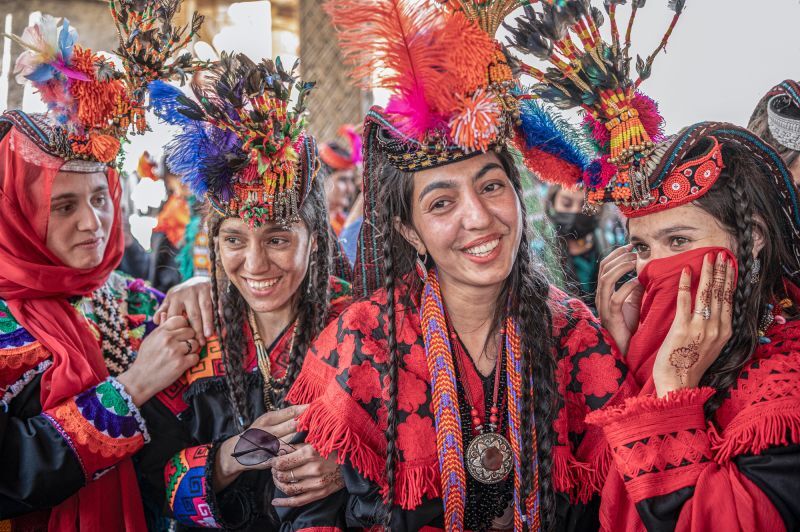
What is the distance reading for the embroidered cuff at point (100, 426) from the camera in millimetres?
2471

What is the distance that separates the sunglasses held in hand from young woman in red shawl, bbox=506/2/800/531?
1.07m

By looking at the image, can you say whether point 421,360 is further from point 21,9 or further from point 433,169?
point 21,9

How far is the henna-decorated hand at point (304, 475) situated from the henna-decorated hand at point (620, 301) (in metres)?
1.07

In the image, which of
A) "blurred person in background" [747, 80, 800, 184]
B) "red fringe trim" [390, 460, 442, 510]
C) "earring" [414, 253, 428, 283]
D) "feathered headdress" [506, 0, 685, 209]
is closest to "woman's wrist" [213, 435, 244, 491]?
"red fringe trim" [390, 460, 442, 510]

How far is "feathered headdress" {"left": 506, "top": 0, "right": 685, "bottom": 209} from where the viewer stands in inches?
82.0

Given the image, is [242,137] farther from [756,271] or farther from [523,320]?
[756,271]

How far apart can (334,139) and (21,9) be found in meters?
3.20

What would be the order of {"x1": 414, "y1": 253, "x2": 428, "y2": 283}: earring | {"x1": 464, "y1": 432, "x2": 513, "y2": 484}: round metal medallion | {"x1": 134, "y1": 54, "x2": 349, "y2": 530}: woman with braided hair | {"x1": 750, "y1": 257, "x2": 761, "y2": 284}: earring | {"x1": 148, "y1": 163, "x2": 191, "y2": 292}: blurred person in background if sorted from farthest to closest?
{"x1": 148, "y1": 163, "x2": 191, "y2": 292}: blurred person in background
{"x1": 134, "y1": 54, "x2": 349, "y2": 530}: woman with braided hair
{"x1": 414, "y1": 253, "x2": 428, "y2": 283}: earring
{"x1": 464, "y1": 432, "x2": 513, "y2": 484}: round metal medallion
{"x1": 750, "y1": 257, "x2": 761, "y2": 284}: earring

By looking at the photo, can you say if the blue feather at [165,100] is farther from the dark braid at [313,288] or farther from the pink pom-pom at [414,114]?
the pink pom-pom at [414,114]

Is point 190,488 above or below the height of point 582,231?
below

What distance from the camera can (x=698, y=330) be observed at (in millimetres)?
2062

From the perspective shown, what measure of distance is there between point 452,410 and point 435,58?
113 centimetres

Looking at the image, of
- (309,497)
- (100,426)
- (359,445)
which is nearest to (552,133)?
(359,445)

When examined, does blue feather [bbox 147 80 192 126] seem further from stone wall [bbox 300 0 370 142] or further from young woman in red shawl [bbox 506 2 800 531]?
stone wall [bbox 300 0 370 142]
